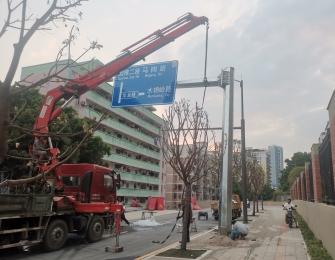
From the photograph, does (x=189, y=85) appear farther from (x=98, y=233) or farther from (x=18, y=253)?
(x=18, y=253)

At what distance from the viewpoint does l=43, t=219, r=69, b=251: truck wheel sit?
13.0 meters

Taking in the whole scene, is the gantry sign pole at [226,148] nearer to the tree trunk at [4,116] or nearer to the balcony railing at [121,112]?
the tree trunk at [4,116]

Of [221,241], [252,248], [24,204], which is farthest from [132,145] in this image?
[24,204]

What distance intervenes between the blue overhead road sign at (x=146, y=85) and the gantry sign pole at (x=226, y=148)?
1.15 metres

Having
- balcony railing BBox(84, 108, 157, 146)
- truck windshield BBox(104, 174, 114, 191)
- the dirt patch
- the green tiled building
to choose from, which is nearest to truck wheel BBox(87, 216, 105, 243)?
truck windshield BBox(104, 174, 114, 191)

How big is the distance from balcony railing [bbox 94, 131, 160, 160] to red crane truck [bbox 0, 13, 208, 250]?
1138 inches

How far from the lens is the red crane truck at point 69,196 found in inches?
475

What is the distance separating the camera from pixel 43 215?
12867 mm

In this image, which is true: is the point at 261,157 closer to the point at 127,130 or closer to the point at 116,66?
the point at 127,130

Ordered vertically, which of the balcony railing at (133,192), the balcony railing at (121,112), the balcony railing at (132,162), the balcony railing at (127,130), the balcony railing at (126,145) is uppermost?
the balcony railing at (121,112)

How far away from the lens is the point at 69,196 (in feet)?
50.3

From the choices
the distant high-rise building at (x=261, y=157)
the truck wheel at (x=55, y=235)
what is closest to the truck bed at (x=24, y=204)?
the truck wheel at (x=55, y=235)

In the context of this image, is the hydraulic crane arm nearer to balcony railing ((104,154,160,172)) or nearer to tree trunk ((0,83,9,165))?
tree trunk ((0,83,9,165))

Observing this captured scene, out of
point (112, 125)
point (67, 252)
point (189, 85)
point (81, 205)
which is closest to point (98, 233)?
point (81, 205)
